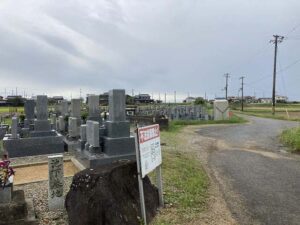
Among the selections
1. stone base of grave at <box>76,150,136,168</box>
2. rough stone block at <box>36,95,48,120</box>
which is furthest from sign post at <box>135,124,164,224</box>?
rough stone block at <box>36,95,48,120</box>

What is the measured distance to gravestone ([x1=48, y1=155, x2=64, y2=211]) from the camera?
20.5 ft

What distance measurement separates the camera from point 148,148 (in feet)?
18.7

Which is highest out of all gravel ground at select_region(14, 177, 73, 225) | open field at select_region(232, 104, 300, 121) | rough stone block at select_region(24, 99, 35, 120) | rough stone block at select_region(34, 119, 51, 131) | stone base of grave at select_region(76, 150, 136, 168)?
rough stone block at select_region(24, 99, 35, 120)

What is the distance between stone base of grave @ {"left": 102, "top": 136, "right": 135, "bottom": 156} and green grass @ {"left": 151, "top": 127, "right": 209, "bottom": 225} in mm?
1113

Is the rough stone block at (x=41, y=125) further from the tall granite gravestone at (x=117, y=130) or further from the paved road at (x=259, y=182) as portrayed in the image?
the paved road at (x=259, y=182)

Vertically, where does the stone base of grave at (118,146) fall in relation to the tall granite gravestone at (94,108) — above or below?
below

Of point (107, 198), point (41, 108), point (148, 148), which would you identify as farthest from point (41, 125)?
point (107, 198)

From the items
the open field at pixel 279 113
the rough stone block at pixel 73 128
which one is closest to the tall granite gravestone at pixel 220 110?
the open field at pixel 279 113

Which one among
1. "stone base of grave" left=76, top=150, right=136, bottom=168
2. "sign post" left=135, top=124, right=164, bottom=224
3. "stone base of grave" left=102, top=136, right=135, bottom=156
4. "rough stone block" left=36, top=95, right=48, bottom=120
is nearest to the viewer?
"sign post" left=135, top=124, right=164, bottom=224

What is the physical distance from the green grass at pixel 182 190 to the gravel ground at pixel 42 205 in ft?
5.42

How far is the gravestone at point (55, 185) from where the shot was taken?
626 centimetres

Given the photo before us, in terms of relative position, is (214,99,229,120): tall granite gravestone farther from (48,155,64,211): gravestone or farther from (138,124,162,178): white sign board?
(48,155,64,211): gravestone

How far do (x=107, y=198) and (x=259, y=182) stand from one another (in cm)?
467

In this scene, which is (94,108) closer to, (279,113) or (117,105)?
(117,105)
